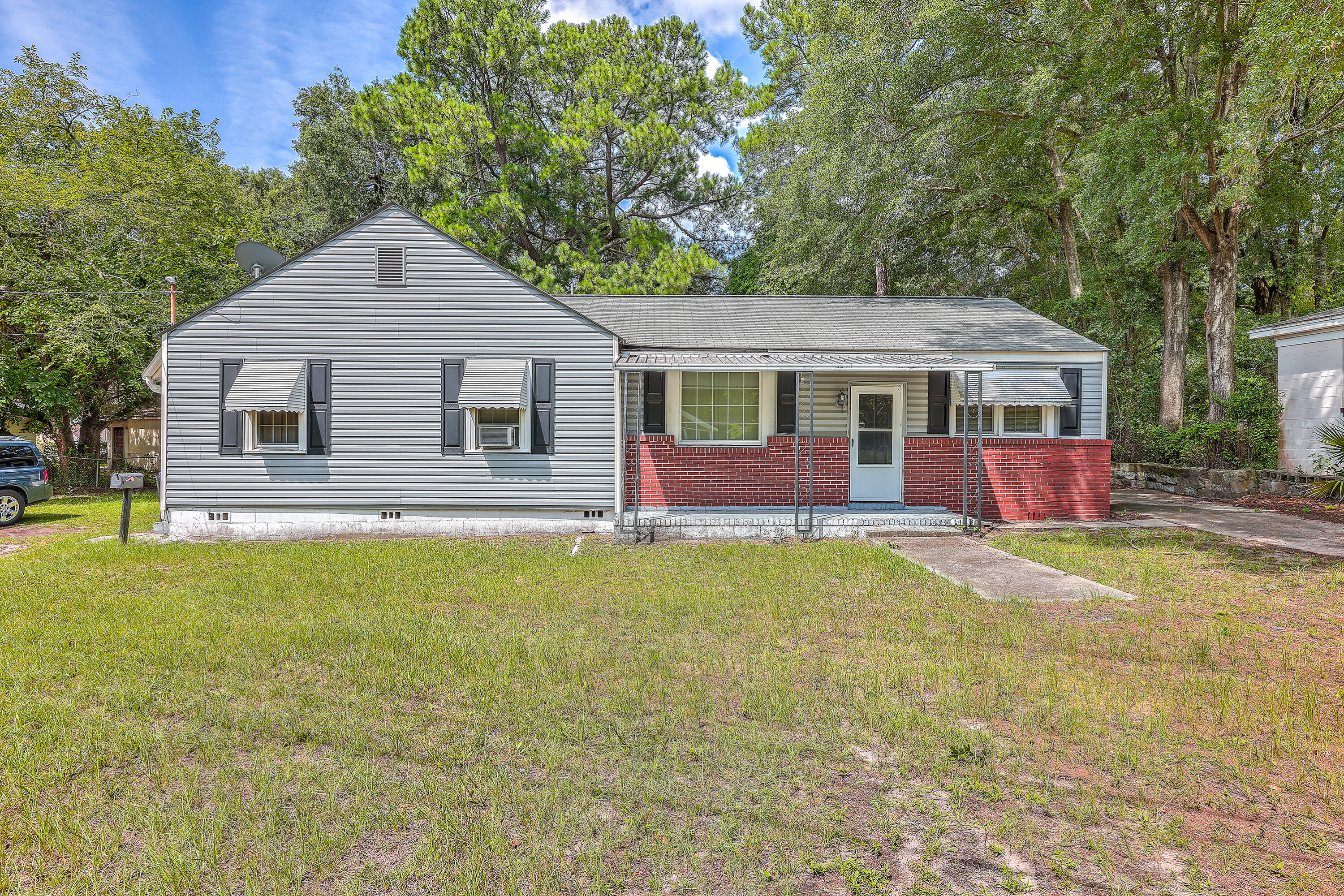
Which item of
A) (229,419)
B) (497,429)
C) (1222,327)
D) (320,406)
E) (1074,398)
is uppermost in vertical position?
(1222,327)

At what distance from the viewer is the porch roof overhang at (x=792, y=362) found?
32.1ft

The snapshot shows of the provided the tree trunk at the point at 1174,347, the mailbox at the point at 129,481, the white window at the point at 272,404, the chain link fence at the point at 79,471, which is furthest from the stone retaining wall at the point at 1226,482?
the chain link fence at the point at 79,471

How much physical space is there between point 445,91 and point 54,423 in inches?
648

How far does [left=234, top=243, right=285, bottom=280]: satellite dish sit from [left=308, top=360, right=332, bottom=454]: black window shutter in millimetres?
3707

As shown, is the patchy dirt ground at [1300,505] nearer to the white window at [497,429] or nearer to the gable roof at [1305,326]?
the gable roof at [1305,326]

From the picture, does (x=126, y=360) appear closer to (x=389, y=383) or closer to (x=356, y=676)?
(x=389, y=383)

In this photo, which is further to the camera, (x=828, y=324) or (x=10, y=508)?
(x=828, y=324)

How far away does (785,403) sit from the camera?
11.1 m

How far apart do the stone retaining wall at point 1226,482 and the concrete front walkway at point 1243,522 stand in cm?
42

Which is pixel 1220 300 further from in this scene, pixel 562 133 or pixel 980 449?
pixel 562 133

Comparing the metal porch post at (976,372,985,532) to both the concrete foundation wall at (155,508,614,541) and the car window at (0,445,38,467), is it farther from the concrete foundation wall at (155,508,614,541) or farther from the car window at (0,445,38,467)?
the car window at (0,445,38,467)

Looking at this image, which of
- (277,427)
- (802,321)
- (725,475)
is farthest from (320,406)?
(802,321)

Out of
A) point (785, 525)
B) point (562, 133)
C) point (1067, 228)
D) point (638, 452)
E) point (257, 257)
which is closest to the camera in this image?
point (638, 452)

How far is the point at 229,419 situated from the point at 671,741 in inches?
415
